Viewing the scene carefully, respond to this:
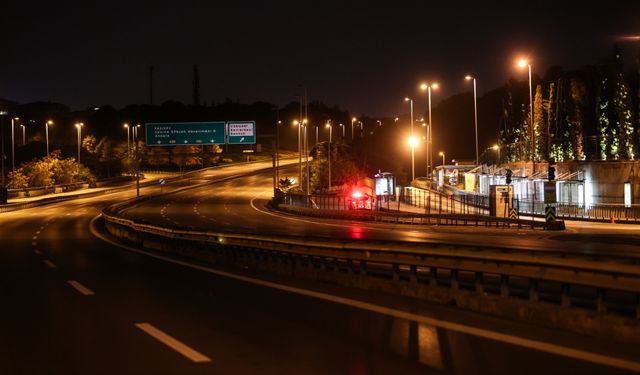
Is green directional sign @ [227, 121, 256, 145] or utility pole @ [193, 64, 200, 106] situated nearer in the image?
green directional sign @ [227, 121, 256, 145]

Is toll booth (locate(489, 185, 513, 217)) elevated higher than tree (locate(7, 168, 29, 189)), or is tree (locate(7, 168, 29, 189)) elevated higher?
tree (locate(7, 168, 29, 189))

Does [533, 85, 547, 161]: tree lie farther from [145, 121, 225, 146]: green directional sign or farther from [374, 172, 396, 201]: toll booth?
[145, 121, 225, 146]: green directional sign

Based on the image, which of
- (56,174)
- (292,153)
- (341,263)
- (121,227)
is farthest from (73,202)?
(292,153)

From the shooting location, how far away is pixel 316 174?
95.9m

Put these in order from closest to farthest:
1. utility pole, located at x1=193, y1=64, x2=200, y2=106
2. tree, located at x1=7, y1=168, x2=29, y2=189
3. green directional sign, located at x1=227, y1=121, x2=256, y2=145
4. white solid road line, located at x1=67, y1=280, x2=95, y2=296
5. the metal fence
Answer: white solid road line, located at x1=67, y1=280, x2=95, y2=296 → the metal fence → green directional sign, located at x1=227, y1=121, x2=256, y2=145 → tree, located at x1=7, y1=168, x2=29, y2=189 → utility pole, located at x1=193, y1=64, x2=200, y2=106

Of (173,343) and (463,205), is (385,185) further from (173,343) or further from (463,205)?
(173,343)

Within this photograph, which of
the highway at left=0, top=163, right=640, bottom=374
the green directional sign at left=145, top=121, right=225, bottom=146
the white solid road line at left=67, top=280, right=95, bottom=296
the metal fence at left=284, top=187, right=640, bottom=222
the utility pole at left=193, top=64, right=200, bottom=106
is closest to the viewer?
the highway at left=0, top=163, right=640, bottom=374

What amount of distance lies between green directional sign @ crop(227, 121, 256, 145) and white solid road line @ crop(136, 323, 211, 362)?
77395 millimetres

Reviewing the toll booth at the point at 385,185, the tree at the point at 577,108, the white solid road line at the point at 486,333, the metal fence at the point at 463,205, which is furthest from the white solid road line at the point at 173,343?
the toll booth at the point at 385,185

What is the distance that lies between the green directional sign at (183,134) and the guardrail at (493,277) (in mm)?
69566

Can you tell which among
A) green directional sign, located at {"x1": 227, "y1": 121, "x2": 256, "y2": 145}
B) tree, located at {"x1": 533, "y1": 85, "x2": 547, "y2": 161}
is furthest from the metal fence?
green directional sign, located at {"x1": 227, "y1": 121, "x2": 256, "y2": 145}

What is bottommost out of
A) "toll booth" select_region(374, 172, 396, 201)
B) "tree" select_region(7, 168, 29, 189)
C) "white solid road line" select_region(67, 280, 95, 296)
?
"white solid road line" select_region(67, 280, 95, 296)

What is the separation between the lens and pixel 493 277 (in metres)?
14.5

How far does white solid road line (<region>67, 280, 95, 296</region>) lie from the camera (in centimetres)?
1514
